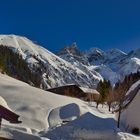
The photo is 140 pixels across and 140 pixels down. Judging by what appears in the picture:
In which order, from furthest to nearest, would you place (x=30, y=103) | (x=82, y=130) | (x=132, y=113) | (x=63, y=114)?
(x=30, y=103), (x=63, y=114), (x=132, y=113), (x=82, y=130)

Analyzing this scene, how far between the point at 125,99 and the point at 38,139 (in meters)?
26.4

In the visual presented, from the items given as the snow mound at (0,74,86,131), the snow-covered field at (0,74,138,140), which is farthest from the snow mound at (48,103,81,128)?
the snow mound at (0,74,86,131)

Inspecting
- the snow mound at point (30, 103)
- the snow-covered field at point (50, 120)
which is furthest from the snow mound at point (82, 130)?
the snow mound at point (30, 103)

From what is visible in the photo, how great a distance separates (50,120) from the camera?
186 ft

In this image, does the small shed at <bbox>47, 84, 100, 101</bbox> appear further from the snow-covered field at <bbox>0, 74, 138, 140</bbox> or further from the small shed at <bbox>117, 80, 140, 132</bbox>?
the small shed at <bbox>117, 80, 140, 132</bbox>

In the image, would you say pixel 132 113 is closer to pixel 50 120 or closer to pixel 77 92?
pixel 50 120

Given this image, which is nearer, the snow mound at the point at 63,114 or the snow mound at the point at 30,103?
the snow mound at the point at 30,103

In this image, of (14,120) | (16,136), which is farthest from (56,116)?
(14,120)

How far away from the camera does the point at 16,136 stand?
3456 cm

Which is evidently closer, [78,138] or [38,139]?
[38,139]

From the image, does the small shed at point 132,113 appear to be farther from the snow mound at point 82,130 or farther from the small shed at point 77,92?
the small shed at point 77,92

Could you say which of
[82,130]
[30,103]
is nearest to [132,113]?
[82,130]

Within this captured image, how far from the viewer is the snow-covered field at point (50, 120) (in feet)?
133

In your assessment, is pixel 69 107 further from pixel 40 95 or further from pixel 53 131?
pixel 53 131
